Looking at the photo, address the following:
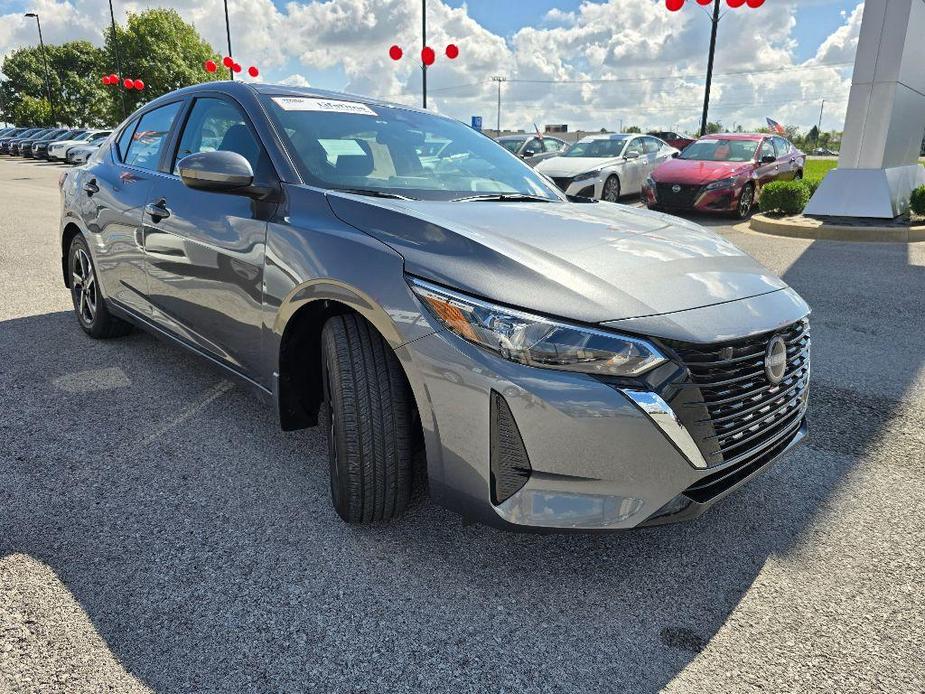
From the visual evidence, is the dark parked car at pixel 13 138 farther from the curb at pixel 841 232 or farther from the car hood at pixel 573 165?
the curb at pixel 841 232

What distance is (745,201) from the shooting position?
12.4m

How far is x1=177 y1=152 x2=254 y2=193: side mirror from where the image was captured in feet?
8.79

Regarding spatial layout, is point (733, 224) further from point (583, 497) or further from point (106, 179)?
point (583, 497)

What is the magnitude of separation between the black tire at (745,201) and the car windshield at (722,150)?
76 centimetres

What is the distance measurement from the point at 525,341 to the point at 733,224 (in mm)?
10989

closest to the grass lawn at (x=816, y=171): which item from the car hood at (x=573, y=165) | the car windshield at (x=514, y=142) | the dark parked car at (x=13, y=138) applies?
the car hood at (x=573, y=165)

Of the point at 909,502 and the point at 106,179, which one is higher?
the point at 106,179

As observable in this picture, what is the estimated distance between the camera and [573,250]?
2.31 metres

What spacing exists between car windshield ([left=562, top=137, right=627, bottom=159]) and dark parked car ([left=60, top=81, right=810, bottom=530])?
495 inches

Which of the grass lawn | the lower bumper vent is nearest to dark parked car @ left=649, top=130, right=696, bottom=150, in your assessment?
the grass lawn

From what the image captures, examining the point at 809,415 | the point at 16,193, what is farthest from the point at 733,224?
the point at 16,193

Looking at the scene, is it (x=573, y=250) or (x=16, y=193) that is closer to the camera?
(x=573, y=250)

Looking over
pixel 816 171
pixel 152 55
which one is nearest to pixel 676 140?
pixel 816 171

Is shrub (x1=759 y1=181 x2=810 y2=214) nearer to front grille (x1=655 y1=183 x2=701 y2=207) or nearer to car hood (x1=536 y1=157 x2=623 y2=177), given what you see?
front grille (x1=655 y1=183 x2=701 y2=207)
